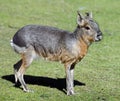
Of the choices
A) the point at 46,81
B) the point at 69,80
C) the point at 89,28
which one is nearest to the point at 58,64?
the point at 46,81

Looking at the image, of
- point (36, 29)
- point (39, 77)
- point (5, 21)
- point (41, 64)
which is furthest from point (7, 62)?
point (5, 21)

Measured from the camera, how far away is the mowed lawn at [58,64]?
1377 centimetres

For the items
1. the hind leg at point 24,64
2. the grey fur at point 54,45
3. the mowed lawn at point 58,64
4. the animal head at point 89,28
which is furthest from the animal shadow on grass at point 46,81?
the animal head at point 89,28

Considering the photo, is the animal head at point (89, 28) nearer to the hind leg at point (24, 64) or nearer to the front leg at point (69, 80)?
the front leg at point (69, 80)

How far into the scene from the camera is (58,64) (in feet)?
59.3

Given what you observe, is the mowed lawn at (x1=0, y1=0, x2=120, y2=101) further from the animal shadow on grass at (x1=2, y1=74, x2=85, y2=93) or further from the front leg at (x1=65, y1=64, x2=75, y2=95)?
the front leg at (x1=65, y1=64, x2=75, y2=95)

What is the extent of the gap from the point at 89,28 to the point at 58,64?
522 centimetres

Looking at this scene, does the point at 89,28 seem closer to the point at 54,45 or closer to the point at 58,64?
the point at 54,45

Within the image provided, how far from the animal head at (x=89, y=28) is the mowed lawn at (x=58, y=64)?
1.86m

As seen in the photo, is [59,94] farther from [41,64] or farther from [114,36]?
[114,36]

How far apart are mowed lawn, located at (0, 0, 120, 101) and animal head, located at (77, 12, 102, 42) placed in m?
1.86

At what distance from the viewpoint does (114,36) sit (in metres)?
25.5

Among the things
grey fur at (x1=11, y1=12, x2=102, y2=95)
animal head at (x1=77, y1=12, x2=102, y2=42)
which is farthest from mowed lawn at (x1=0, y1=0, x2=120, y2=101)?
animal head at (x1=77, y1=12, x2=102, y2=42)

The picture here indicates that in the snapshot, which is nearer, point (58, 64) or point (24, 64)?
point (24, 64)
